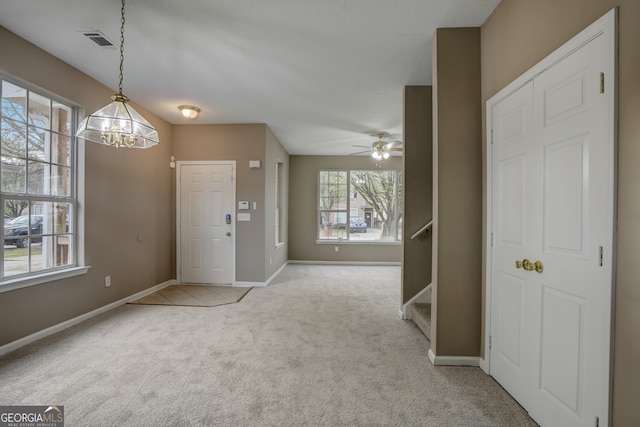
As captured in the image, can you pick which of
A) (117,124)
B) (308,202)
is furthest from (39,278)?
(308,202)

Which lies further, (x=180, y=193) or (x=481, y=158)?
(x=180, y=193)

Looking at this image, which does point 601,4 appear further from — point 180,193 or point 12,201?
point 180,193

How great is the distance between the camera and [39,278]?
274 centimetres

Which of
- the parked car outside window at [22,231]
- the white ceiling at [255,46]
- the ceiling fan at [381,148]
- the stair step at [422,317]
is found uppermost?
the white ceiling at [255,46]

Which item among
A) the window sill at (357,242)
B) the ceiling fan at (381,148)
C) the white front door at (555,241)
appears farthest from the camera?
the window sill at (357,242)

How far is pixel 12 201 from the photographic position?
8.59 feet

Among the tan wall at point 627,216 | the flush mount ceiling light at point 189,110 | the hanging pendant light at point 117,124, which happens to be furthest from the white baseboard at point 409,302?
the flush mount ceiling light at point 189,110

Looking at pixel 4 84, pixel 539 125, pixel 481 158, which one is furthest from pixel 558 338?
pixel 4 84

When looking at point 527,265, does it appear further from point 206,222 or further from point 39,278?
point 206,222

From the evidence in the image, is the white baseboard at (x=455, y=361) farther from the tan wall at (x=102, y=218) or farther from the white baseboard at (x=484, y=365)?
the tan wall at (x=102, y=218)

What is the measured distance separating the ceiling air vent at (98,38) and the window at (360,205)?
510 cm

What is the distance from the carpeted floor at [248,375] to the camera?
1.79 m

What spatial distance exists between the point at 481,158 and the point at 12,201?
4103mm

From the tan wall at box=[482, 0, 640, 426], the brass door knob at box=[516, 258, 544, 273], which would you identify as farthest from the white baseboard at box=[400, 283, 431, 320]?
the tan wall at box=[482, 0, 640, 426]
